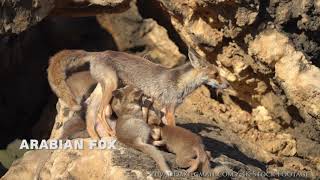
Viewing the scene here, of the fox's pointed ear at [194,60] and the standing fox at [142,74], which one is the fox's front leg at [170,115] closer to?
the standing fox at [142,74]

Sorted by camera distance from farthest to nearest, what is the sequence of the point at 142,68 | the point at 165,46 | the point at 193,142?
the point at 165,46 → the point at 142,68 → the point at 193,142

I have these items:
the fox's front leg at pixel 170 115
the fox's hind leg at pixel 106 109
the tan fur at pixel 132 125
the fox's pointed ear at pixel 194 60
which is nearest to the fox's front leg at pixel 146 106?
the tan fur at pixel 132 125

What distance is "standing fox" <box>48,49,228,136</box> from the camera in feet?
33.8

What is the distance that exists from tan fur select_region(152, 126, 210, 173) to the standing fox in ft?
2.79

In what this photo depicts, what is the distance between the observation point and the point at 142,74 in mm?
10531

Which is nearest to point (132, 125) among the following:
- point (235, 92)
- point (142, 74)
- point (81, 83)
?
point (142, 74)

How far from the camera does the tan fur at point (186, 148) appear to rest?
28.9 feet

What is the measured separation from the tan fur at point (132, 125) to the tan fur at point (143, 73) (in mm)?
452

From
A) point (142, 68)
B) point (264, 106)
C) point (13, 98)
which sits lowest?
point (13, 98)

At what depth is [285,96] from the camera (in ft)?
37.6

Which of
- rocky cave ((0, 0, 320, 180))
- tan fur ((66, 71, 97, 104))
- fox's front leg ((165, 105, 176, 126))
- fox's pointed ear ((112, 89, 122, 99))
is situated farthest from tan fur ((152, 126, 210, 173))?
tan fur ((66, 71, 97, 104))

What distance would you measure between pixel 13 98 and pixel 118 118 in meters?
5.71

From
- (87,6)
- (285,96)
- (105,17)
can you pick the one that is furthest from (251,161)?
(105,17)

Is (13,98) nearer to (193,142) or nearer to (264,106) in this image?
(264,106)
